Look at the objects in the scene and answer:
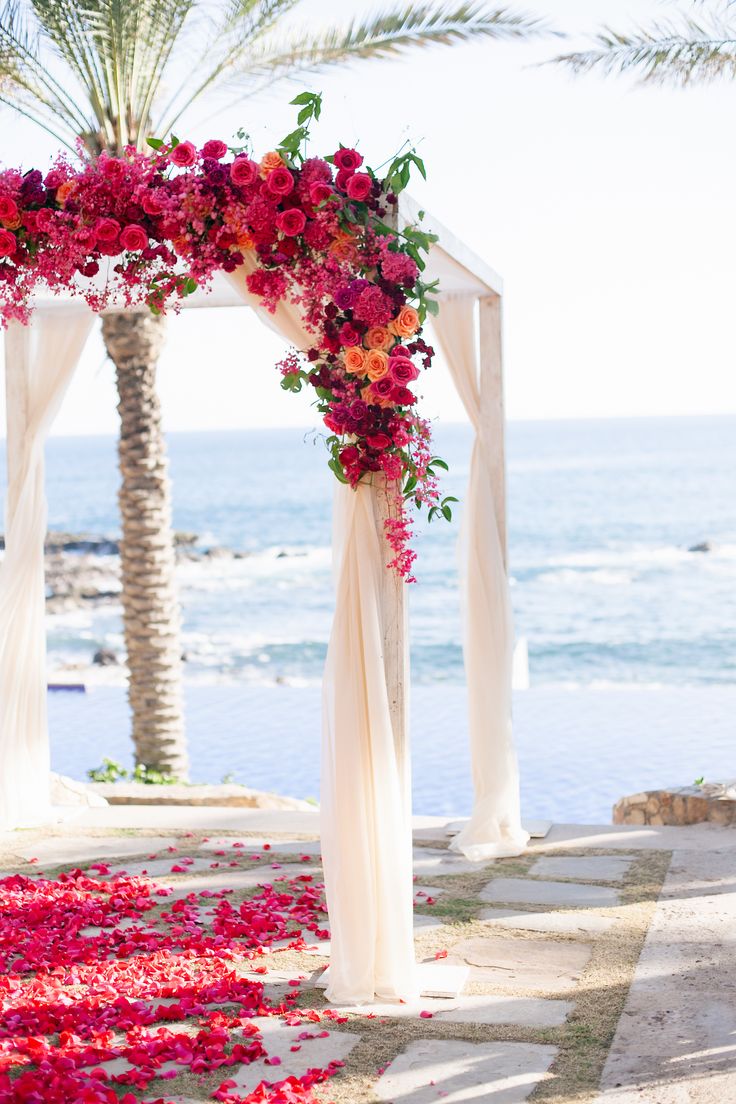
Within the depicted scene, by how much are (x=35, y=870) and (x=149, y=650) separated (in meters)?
3.27

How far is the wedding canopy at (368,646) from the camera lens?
384cm

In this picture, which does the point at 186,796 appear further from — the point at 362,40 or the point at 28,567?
the point at 362,40

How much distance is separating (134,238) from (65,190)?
296mm

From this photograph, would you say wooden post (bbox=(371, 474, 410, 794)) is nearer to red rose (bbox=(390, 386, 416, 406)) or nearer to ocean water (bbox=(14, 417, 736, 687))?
red rose (bbox=(390, 386, 416, 406))

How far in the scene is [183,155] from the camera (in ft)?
12.6

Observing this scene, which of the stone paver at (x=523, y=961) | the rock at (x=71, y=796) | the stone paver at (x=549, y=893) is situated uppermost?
the rock at (x=71, y=796)

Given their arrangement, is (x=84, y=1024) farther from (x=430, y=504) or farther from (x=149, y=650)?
(x=149, y=650)

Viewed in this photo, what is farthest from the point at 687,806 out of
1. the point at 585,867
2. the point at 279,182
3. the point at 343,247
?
the point at 279,182

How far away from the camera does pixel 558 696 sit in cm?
1720

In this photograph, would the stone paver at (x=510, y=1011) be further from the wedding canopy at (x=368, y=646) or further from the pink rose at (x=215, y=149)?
the pink rose at (x=215, y=149)

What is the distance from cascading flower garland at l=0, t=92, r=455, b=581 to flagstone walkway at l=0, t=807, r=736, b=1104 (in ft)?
4.47

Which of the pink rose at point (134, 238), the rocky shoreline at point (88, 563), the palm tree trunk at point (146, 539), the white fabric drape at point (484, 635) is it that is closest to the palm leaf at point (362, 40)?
the palm tree trunk at point (146, 539)

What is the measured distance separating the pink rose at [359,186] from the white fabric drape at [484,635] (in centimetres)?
178

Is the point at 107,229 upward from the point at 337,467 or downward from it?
upward
